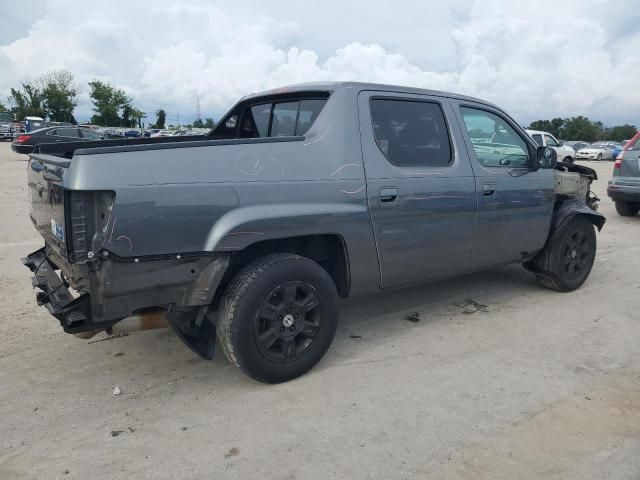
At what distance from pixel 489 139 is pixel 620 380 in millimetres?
2186

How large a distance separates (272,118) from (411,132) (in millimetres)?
1162

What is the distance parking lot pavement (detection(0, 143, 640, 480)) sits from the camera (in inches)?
99.9

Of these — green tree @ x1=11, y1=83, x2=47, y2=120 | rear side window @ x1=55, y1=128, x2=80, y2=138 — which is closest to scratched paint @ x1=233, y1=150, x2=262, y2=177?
rear side window @ x1=55, y1=128, x2=80, y2=138

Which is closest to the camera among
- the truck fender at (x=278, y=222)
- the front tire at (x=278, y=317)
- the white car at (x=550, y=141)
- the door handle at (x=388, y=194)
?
the truck fender at (x=278, y=222)

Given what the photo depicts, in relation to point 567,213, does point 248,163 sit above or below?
above

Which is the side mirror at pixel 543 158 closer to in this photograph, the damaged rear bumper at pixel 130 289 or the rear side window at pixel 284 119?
the rear side window at pixel 284 119

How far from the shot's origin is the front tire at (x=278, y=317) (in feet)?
9.86

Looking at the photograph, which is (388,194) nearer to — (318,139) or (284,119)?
(318,139)

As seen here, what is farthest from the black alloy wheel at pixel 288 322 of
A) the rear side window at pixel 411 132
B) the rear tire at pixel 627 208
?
the rear tire at pixel 627 208

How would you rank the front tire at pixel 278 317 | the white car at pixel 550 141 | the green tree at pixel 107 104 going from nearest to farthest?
the front tire at pixel 278 317 < the white car at pixel 550 141 < the green tree at pixel 107 104

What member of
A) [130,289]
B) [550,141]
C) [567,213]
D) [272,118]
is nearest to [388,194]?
[272,118]

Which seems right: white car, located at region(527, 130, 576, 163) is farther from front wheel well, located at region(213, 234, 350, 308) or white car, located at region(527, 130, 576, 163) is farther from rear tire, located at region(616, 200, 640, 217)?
front wheel well, located at region(213, 234, 350, 308)

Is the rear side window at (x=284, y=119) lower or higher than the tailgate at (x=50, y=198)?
higher

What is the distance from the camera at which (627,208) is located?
10289mm
